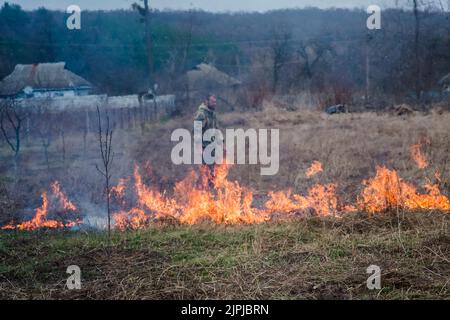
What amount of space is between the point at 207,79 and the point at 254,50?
23927 mm

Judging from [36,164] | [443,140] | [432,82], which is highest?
[432,82]

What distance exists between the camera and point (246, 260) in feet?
15.2

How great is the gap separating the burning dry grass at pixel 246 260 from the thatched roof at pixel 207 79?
33.5 metres

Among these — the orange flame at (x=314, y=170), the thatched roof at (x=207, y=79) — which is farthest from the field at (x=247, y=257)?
the thatched roof at (x=207, y=79)

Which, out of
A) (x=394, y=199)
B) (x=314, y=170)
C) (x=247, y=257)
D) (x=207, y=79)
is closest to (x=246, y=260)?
(x=247, y=257)

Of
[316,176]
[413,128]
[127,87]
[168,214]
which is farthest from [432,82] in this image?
[127,87]

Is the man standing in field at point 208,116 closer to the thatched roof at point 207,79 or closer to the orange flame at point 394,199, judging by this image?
the orange flame at point 394,199

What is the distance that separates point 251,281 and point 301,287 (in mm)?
480

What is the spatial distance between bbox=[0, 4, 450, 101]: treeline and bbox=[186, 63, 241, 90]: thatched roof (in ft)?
6.74

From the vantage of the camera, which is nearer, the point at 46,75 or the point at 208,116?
the point at 208,116

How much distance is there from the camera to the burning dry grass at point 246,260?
3975 millimetres

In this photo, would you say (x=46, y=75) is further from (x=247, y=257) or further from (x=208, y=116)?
(x=247, y=257)

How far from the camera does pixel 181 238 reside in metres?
5.48

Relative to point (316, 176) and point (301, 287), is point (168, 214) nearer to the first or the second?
point (301, 287)
